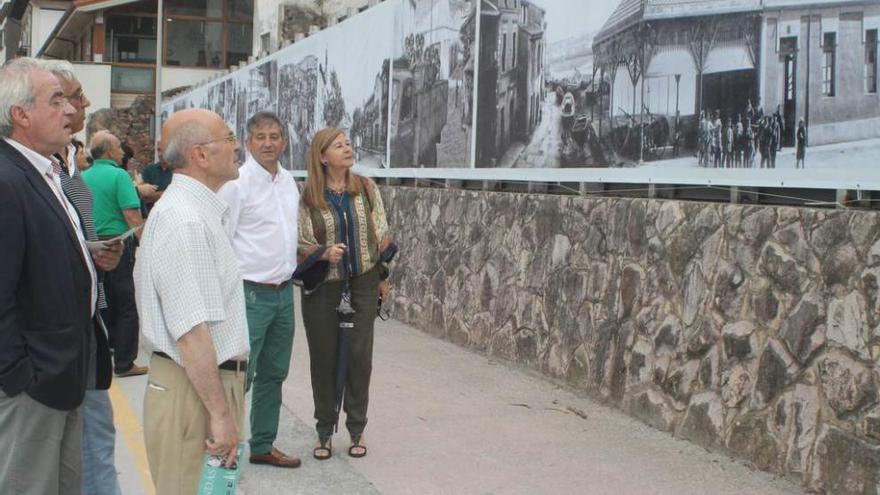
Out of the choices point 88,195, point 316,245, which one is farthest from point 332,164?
point 88,195

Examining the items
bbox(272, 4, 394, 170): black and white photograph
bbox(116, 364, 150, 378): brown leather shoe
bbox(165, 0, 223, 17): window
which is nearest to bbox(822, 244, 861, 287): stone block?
bbox(116, 364, 150, 378): brown leather shoe

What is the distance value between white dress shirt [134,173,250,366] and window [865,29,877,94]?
3.35m

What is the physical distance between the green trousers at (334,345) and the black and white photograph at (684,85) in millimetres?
2138

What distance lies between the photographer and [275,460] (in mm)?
5832

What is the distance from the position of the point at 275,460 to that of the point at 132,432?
1220mm

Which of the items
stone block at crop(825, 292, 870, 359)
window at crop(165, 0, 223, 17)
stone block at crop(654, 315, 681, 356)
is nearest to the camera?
stone block at crop(825, 292, 870, 359)

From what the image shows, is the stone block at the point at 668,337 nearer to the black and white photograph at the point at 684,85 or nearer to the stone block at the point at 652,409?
the stone block at the point at 652,409

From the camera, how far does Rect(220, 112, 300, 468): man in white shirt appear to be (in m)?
5.54

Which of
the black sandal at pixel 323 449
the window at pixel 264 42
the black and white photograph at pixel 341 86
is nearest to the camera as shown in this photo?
the black sandal at pixel 323 449

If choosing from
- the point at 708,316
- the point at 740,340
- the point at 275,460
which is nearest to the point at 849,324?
the point at 740,340

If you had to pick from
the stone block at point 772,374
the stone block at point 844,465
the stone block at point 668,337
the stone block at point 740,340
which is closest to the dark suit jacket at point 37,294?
the stone block at point 844,465

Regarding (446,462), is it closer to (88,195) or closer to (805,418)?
(805,418)

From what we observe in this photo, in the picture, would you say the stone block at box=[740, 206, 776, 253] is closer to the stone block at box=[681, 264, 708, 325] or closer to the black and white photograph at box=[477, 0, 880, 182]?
the black and white photograph at box=[477, 0, 880, 182]

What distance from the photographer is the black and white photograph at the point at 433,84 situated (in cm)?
1001
